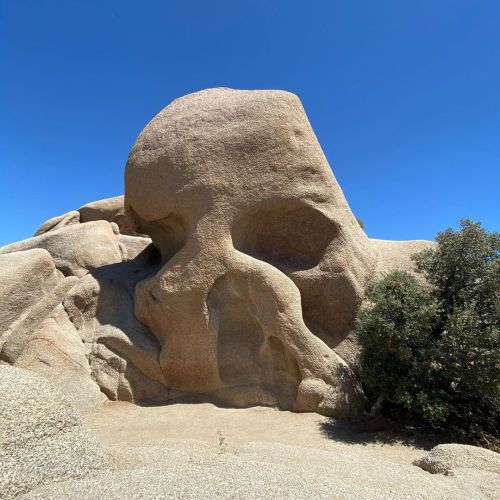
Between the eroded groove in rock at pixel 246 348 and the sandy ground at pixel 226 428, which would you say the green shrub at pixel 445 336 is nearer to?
the sandy ground at pixel 226 428

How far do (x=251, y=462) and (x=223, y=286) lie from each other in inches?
173

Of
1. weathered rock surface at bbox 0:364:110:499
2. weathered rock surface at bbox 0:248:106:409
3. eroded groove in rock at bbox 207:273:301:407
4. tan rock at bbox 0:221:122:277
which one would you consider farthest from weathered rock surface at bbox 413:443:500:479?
tan rock at bbox 0:221:122:277

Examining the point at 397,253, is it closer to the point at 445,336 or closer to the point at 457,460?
the point at 445,336

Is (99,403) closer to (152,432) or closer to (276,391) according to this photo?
(152,432)

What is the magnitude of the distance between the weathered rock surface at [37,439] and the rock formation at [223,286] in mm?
3940

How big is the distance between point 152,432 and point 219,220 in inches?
168

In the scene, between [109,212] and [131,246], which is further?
[109,212]

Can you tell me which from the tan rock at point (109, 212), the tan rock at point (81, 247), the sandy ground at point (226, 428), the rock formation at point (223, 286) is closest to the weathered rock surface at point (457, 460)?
the sandy ground at point (226, 428)

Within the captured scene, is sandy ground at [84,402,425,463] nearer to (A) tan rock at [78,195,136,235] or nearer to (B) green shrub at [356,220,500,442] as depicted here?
(B) green shrub at [356,220,500,442]

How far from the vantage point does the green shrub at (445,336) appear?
6.30 metres

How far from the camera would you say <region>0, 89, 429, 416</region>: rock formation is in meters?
8.12

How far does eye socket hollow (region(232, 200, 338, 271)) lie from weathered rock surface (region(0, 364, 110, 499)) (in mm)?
5130

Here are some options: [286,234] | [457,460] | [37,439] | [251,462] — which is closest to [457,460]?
[457,460]

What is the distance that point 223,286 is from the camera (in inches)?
336
